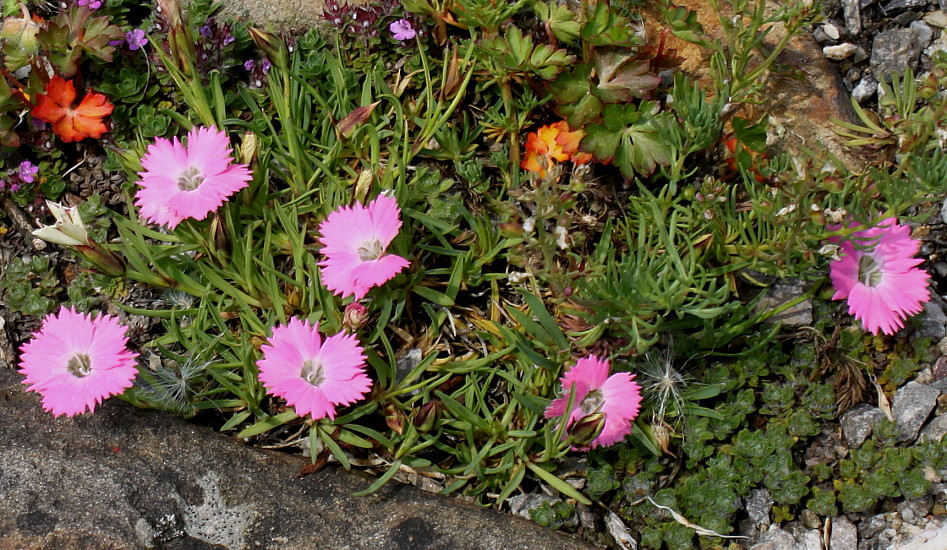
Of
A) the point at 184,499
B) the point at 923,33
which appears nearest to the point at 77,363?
the point at 184,499

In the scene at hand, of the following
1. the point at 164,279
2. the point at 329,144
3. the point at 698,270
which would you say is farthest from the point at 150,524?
the point at 698,270

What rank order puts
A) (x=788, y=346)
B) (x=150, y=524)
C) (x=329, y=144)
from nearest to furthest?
(x=150, y=524)
(x=788, y=346)
(x=329, y=144)

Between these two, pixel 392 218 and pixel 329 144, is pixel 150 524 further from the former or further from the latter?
pixel 329 144

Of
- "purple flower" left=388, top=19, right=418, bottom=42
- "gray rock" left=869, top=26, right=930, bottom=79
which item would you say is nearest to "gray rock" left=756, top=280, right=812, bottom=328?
"gray rock" left=869, top=26, right=930, bottom=79

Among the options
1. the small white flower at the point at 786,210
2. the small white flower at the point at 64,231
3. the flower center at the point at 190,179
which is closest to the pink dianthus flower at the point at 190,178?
the flower center at the point at 190,179

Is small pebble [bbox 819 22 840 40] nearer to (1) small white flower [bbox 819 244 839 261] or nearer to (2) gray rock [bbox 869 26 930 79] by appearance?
(2) gray rock [bbox 869 26 930 79]

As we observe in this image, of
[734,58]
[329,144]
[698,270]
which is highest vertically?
[329,144]

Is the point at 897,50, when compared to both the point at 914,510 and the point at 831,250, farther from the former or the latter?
the point at 914,510
